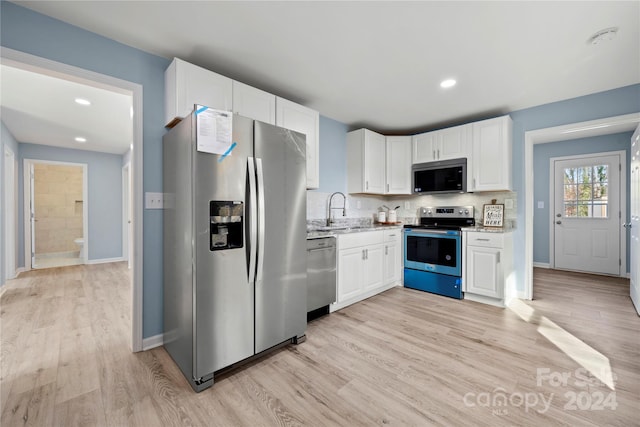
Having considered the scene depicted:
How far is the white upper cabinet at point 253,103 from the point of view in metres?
2.46

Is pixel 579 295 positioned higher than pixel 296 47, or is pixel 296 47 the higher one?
pixel 296 47

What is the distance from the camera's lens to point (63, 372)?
1915 mm

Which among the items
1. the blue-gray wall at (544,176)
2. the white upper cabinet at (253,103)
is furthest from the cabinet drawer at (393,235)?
the blue-gray wall at (544,176)

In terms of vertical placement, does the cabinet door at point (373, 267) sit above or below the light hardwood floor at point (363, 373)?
above

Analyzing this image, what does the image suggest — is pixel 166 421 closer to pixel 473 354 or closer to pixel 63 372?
pixel 63 372

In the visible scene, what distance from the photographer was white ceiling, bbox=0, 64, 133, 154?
9.52 feet

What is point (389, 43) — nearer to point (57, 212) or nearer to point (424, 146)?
point (424, 146)

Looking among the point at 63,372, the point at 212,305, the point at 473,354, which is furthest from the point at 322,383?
the point at 63,372

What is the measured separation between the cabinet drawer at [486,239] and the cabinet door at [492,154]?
630 millimetres

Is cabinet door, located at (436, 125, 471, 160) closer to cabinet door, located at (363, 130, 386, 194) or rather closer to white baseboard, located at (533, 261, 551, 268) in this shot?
cabinet door, located at (363, 130, 386, 194)

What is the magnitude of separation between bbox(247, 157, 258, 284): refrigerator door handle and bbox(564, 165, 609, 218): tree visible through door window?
5763 mm

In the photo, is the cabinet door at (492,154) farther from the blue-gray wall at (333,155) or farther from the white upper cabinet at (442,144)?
the blue-gray wall at (333,155)

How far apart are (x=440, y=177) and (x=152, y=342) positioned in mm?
3850

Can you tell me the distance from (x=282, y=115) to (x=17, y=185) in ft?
18.0
